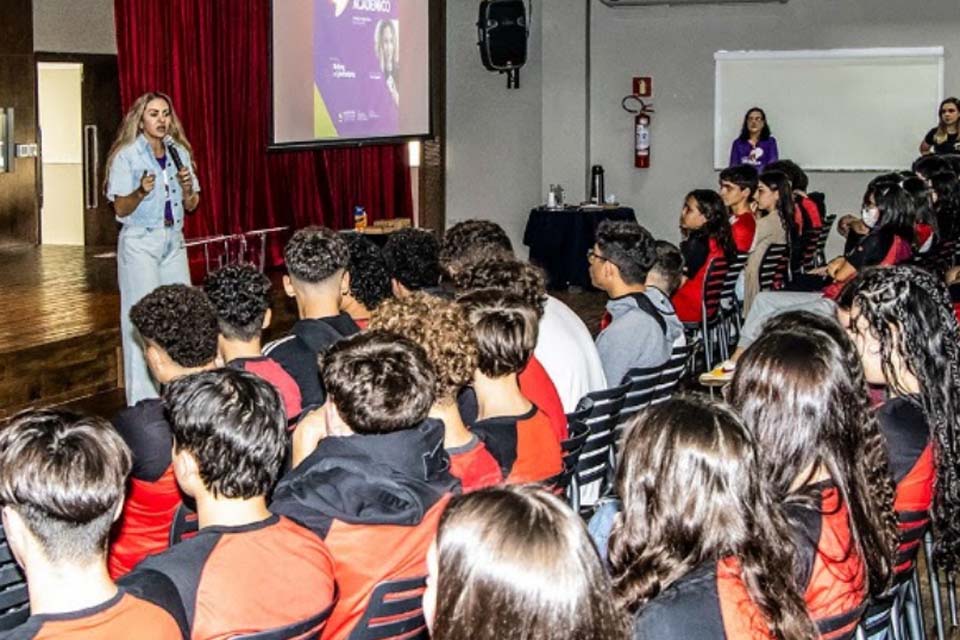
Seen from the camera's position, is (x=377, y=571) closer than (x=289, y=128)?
Yes

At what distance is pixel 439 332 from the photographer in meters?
3.29

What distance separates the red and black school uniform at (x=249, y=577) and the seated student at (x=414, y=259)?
2.76 meters

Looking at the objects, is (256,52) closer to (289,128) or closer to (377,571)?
(289,128)

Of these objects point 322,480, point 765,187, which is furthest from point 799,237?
point 322,480

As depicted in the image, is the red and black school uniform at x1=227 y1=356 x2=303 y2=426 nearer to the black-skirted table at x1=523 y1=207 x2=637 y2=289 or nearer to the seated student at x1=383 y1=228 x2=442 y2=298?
the seated student at x1=383 y1=228 x2=442 y2=298

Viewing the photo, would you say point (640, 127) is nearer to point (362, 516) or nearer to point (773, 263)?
point (773, 263)

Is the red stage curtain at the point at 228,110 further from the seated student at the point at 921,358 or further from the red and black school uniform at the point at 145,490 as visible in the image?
the seated student at the point at 921,358

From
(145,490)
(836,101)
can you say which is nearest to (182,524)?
(145,490)

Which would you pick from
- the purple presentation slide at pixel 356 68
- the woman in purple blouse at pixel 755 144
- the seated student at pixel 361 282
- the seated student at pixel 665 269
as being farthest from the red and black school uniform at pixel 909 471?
the woman in purple blouse at pixel 755 144

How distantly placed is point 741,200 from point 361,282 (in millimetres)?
4159

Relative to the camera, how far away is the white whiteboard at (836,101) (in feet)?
39.8

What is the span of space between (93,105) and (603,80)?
15.2 feet

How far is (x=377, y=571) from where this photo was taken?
270 cm

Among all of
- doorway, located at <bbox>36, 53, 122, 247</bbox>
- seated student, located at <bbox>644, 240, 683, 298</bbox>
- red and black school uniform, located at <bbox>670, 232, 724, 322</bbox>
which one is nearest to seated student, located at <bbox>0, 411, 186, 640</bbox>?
seated student, located at <bbox>644, 240, 683, 298</bbox>
